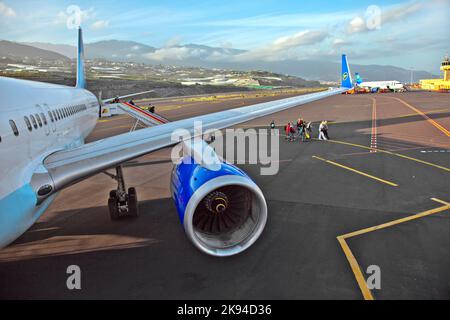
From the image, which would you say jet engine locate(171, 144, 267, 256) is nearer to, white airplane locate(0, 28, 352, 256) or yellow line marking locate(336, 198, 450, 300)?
white airplane locate(0, 28, 352, 256)

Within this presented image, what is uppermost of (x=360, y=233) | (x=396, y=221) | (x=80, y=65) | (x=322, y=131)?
(x=80, y=65)

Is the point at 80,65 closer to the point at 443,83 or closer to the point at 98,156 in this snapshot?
the point at 98,156

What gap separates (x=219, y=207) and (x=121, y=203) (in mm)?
5075

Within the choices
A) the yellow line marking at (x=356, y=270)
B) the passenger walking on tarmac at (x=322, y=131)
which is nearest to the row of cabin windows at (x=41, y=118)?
the yellow line marking at (x=356, y=270)

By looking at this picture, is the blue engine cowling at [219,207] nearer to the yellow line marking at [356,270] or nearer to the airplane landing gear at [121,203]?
the yellow line marking at [356,270]

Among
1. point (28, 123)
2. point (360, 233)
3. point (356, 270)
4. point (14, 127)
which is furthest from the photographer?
point (360, 233)

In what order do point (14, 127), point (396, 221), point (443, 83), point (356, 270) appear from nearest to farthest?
point (14, 127), point (356, 270), point (396, 221), point (443, 83)

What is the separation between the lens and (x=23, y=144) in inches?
251

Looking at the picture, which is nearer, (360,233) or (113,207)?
(360,233)

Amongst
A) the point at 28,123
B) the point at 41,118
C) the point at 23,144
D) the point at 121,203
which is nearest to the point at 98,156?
the point at 23,144

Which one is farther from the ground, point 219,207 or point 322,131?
point 322,131

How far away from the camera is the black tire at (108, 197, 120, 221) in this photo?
33.5 feet

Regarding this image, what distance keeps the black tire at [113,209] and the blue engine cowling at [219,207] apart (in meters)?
3.85
